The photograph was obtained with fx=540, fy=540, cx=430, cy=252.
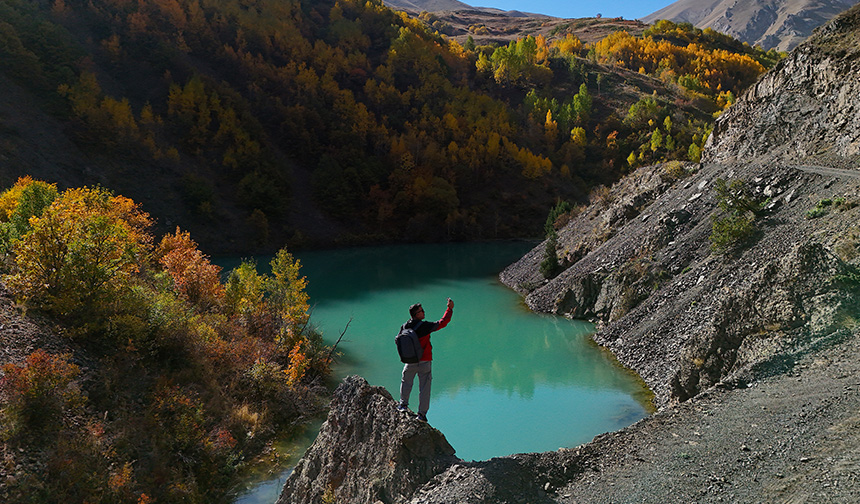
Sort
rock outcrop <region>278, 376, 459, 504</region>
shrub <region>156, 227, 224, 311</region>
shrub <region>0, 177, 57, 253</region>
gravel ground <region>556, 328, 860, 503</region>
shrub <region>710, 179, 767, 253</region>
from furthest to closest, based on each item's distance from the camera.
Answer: shrub <region>156, 227, 224, 311</region>, shrub <region>710, 179, 767, 253</region>, shrub <region>0, 177, 57, 253</region>, rock outcrop <region>278, 376, 459, 504</region>, gravel ground <region>556, 328, 860, 503</region>

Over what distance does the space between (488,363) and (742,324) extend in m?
13.9

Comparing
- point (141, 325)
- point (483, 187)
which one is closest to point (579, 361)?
point (141, 325)

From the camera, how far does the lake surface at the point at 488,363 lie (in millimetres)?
18703

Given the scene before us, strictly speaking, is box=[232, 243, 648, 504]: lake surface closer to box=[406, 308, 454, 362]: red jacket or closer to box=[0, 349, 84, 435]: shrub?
box=[0, 349, 84, 435]: shrub

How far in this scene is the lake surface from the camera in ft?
61.4

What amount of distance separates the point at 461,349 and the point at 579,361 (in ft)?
21.8

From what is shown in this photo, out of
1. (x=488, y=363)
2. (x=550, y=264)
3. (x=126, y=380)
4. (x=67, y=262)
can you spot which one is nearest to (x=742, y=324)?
(x=488, y=363)

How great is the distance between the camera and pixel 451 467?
9289mm

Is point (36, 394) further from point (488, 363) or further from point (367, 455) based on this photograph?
point (488, 363)

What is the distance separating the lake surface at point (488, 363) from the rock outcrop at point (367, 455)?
5.29 metres

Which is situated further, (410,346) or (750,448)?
(410,346)

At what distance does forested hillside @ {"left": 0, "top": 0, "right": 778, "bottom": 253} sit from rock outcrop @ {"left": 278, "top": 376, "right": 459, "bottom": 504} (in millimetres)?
54131

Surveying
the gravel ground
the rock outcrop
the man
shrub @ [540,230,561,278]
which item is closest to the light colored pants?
the man

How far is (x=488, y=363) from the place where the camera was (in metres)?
26.7
